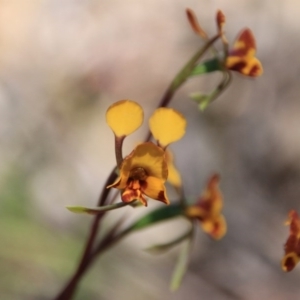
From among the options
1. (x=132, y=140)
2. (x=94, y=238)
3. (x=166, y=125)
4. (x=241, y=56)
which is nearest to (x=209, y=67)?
(x=241, y=56)

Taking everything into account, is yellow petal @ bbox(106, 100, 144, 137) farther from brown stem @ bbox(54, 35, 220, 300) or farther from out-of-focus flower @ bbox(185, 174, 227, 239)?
out-of-focus flower @ bbox(185, 174, 227, 239)

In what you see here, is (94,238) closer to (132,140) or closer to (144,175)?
(144,175)

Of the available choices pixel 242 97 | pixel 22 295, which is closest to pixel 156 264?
pixel 22 295

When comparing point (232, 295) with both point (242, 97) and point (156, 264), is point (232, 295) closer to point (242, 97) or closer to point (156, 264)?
point (156, 264)

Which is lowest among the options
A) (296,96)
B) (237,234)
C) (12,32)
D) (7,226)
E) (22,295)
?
(22,295)

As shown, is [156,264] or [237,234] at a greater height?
[237,234]

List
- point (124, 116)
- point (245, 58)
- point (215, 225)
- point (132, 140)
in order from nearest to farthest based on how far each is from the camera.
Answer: point (124, 116) < point (245, 58) < point (215, 225) < point (132, 140)

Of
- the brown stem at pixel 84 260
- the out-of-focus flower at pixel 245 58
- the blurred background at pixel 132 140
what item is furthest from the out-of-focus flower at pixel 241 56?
the blurred background at pixel 132 140
